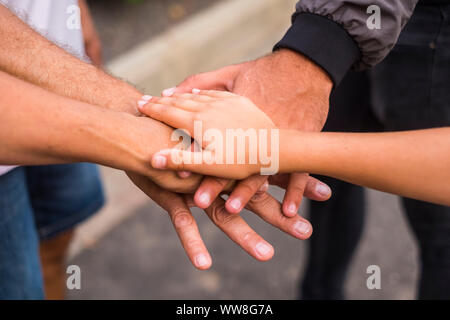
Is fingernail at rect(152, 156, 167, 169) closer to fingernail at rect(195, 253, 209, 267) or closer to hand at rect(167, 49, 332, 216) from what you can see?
fingernail at rect(195, 253, 209, 267)

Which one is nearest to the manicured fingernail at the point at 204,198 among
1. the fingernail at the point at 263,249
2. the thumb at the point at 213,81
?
the fingernail at the point at 263,249

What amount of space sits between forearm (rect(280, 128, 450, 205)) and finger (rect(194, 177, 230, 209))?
216 millimetres

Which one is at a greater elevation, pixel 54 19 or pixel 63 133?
pixel 54 19

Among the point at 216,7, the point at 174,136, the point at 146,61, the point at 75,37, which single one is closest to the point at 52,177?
the point at 75,37

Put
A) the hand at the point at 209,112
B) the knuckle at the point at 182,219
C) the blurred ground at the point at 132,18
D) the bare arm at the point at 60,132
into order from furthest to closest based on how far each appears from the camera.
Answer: the blurred ground at the point at 132,18 → the knuckle at the point at 182,219 → the hand at the point at 209,112 → the bare arm at the point at 60,132

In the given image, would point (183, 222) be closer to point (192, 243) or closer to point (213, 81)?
point (192, 243)

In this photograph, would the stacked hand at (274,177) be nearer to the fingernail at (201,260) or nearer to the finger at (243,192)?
the finger at (243,192)

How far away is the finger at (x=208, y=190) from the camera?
1655 millimetres

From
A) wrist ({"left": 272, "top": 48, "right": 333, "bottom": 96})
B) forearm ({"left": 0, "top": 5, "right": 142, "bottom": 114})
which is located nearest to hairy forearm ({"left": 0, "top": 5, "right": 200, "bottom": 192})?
forearm ({"left": 0, "top": 5, "right": 142, "bottom": 114})

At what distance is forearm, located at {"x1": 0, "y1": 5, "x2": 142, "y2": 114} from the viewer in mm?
1771

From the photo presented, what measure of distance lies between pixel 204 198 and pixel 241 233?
216 mm

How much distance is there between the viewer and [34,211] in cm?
230

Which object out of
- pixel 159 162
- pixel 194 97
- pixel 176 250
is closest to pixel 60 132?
pixel 159 162

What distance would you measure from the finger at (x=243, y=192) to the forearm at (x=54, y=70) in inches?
17.8
